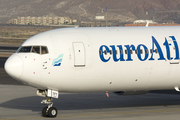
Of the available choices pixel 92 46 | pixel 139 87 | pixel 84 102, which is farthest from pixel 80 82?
pixel 84 102

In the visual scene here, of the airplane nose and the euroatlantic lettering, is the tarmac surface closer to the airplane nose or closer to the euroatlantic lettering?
the airplane nose

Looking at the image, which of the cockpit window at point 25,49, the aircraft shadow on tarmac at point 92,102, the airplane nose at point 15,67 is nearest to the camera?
the airplane nose at point 15,67

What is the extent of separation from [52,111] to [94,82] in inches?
110

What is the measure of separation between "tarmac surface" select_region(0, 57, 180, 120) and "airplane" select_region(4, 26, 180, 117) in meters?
1.41

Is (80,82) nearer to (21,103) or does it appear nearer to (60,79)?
(60,79)

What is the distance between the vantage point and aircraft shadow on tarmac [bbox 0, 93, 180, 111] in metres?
23.6

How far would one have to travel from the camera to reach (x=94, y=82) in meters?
19.9

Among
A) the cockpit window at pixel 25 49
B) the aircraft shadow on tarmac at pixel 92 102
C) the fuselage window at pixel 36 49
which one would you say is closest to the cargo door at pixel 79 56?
the fuselage window at pixel 36 49

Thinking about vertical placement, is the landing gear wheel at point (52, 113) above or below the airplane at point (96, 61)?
below

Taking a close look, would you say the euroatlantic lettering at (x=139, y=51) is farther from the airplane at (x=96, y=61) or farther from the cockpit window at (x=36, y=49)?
the cockpit window at (x=36, y=49)

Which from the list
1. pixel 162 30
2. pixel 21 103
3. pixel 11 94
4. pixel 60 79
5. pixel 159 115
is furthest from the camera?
pixel 11 94

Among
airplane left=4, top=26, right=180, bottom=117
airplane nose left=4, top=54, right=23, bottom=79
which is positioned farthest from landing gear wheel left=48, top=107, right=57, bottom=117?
airplane nose left=4, top=54, right=23, bottom=79

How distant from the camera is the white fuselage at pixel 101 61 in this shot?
62.1 feet

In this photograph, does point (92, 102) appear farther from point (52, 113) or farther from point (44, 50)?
point (44, 50)
